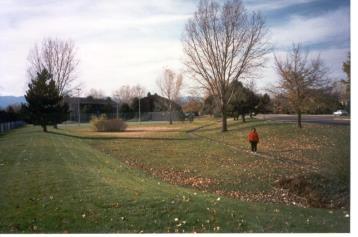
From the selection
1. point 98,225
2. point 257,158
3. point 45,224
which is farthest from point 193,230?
point 257,158

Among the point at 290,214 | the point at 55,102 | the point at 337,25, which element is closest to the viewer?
the point at 290,214

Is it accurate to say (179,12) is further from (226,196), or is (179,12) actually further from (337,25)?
(226,196)

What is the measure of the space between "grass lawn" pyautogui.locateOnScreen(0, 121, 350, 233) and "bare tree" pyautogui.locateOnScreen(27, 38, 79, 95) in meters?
1.02

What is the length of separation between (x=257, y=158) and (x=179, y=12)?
3.29 meters

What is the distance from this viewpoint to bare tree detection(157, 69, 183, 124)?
27.0 ft

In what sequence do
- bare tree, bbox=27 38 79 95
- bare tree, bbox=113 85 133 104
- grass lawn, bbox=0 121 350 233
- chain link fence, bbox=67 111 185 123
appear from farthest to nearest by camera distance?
chain link fence, bbox=67 111 185 123
bare tree, bbox=113 85 133 104
bare tree, bbox=27 38 79 95
grass lawn, bbox=0 121 350 233

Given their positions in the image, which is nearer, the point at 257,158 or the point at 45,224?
the point at 45,224

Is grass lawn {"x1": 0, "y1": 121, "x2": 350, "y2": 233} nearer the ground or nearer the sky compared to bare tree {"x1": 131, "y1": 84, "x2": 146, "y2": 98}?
nearer the ground

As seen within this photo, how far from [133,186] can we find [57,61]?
2928 millimetres

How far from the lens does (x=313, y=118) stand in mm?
7824

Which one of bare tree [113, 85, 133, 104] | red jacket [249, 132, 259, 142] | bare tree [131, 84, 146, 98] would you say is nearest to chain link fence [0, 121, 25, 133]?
bare tree [113, 85, 133, 104]

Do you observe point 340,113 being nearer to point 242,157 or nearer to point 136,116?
point 242,157

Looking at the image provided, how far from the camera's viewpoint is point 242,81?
8.06 meters

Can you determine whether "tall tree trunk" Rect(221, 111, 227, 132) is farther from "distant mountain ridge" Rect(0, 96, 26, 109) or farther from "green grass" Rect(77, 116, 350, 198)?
"distant mountain ridge" Rect(0, 96, 26, 109)
